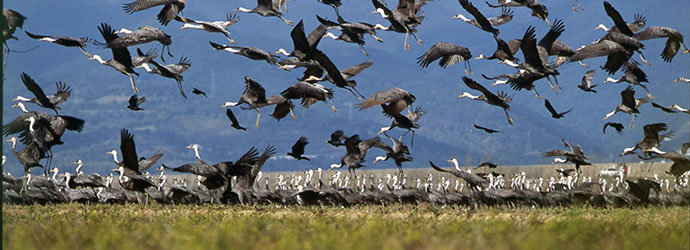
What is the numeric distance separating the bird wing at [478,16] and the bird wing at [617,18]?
2.07 meters

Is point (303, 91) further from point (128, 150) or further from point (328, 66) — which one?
point (128, 150)

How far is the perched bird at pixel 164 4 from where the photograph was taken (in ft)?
62.0

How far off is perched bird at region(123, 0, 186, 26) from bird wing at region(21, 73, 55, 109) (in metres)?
2.21

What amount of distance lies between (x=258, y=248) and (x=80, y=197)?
56.6 feet

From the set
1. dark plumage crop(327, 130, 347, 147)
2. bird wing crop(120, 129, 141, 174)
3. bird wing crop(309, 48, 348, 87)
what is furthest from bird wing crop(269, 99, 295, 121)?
bird wing crop(120, 129, 141, 174)

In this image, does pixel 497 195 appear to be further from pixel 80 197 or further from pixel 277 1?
pixel 80 197

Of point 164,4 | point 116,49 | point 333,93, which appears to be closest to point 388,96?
point 333,93

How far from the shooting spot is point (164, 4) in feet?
64.4

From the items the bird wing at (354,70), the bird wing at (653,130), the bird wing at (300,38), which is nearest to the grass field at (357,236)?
the bird wing at (300,38)

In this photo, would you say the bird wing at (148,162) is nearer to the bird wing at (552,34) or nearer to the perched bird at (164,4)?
the perched bird at (164,4)

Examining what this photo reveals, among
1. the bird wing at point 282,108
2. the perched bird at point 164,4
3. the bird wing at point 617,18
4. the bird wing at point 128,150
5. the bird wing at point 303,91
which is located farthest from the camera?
the bird wing at point 282,108

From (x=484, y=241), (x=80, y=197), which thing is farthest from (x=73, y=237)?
(x=80, y=197)

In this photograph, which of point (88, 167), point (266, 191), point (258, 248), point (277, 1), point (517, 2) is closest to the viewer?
point (258, 248)

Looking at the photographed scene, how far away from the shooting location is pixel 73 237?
1156 centimetres
